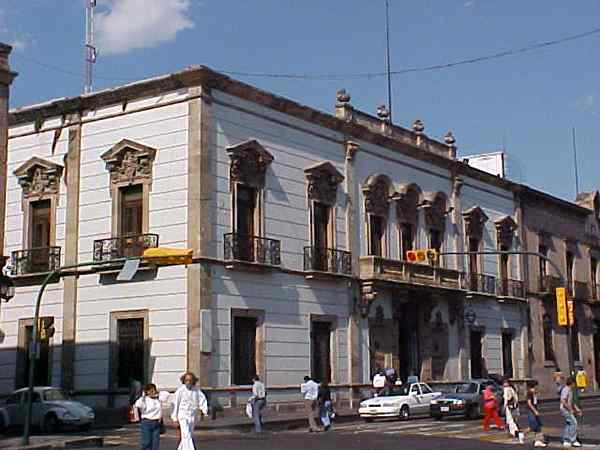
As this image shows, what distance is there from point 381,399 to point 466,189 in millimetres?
17519

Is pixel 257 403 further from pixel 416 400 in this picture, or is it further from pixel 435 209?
pixel 435 209

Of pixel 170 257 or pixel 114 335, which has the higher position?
pixel 170 257

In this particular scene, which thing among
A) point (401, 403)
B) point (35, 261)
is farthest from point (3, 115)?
point (401, 403)

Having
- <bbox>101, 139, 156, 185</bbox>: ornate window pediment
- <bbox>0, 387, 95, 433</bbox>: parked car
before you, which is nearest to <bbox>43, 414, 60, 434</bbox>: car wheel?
<bbox>0, 387, 95, 433</bbox>: parked car

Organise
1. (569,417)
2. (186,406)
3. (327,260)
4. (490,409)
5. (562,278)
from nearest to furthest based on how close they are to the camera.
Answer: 1. (186,406)
2. (569,417)
3. (490,409)
4. (327,260)
5. (562,278)

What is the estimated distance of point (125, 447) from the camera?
23266 mm

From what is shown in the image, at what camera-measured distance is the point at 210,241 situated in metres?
31.8

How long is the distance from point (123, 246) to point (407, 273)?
12845mm

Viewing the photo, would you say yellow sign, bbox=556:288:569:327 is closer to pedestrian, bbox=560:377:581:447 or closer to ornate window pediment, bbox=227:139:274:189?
pedestrian, bbox=560:377:581:447

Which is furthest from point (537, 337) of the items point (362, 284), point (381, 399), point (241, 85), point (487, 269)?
point (241, 85)

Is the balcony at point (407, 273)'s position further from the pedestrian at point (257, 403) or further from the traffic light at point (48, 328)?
the traffic light at point (48, 328)

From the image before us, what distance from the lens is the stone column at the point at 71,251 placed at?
33.9 m

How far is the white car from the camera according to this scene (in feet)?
108

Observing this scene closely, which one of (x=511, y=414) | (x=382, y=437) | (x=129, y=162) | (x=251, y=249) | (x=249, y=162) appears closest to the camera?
(x=382, y=437)
